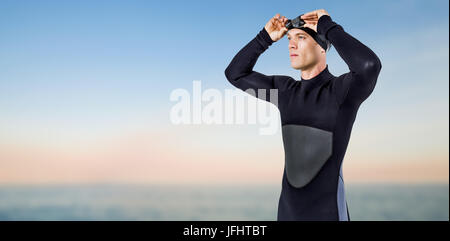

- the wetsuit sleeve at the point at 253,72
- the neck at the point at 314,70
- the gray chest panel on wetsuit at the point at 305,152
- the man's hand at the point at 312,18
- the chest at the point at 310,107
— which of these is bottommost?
the gray chest panel on wetsuit at the point at 305,152

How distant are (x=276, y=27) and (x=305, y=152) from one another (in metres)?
1.01

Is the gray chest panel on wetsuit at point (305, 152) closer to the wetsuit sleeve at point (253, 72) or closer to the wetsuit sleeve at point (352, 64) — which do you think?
the wetsuit sleeve at point (352, 64)

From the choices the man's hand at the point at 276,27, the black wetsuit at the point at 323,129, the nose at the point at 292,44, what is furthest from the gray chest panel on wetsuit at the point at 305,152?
the man's hand at the point at 276,27

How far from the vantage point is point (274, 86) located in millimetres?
3344

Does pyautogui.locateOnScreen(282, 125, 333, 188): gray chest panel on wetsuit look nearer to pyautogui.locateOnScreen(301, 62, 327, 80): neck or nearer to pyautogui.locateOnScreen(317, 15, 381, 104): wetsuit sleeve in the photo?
pyautogui.locateOnScreen(317, 15, 381, 104): wetsuit sleeve

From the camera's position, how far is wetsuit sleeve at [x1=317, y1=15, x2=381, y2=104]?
2.64 m

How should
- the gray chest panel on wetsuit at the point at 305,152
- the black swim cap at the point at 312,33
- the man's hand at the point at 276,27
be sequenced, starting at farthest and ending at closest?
the man's hand at the point at 276,27, the black swim cap at the point at 312,33, the gray chest panel on wetsuit at the point at 305,152

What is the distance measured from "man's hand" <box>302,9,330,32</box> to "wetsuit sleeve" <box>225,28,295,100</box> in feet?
1.15

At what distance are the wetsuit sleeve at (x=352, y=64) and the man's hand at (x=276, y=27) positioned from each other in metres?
0.38

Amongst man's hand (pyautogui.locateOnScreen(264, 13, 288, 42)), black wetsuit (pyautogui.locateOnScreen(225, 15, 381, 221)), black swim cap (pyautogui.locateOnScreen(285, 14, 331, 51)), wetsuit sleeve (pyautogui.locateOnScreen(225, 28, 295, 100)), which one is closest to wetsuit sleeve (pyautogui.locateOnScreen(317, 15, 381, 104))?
black wetsuit (pyautogui.locateOnScreen(225, 15, 381, 221))

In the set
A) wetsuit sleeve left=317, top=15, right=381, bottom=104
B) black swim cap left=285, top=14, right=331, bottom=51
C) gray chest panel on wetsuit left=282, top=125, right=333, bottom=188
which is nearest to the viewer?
wetsuit sleeve left=317, top=15, right=381, bottom=104

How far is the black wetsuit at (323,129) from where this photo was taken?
2717 millimetres
